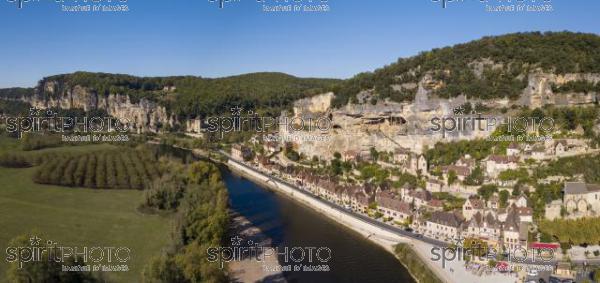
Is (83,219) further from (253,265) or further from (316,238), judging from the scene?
(316,238)

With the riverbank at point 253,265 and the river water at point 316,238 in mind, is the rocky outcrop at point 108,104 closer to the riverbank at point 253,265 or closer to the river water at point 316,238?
the river water at point 316,238

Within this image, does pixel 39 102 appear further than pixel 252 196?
Yes

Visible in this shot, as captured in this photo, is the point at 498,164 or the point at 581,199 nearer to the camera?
the point at 581,199

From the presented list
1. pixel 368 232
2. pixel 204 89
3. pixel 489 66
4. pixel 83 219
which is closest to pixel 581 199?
pixel 368 232

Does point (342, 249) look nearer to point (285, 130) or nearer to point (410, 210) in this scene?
point (410, 210)

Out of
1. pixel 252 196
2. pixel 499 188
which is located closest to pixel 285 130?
pixel 252 196

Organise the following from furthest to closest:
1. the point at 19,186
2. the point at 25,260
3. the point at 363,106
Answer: the point at 363,106 → the point at 19,186 → the point at 25,260

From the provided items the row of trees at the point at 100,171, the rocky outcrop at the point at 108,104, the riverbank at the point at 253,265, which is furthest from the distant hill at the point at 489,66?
the rocky outcrop at the point at 108,104
